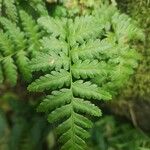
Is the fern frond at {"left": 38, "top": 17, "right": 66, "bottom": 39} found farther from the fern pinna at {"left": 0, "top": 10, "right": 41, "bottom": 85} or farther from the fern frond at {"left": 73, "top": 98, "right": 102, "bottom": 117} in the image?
the fern frond at {"left": 73, "top": 98, "right": 102, "bottom": 117}

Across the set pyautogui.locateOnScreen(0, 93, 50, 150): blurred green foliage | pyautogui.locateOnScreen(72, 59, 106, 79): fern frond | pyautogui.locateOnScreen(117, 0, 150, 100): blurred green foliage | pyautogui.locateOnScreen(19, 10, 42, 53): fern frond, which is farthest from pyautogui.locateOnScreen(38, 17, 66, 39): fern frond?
pyautogui.locateOnScreen(0, 93, 50, 150): blurred green foliage

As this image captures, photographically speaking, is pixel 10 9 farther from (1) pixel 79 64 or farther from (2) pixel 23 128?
(2) pixel 23 128

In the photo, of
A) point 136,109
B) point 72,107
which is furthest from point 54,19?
point 136,109

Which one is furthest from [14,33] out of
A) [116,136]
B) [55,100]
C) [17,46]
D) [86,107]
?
[116,136]

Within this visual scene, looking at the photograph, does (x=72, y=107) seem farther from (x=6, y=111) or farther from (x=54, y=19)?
(x=6, y=111)

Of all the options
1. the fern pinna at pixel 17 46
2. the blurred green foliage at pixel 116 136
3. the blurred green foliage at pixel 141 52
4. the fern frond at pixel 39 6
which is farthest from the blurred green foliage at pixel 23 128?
the fern frond at pixel 39 6

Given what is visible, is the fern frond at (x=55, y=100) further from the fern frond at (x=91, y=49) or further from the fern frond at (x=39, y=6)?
the fern frond at (x=39, y=6)

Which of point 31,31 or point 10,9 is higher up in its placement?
point 10,9

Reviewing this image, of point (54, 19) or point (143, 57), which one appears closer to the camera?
point (54, 19)
